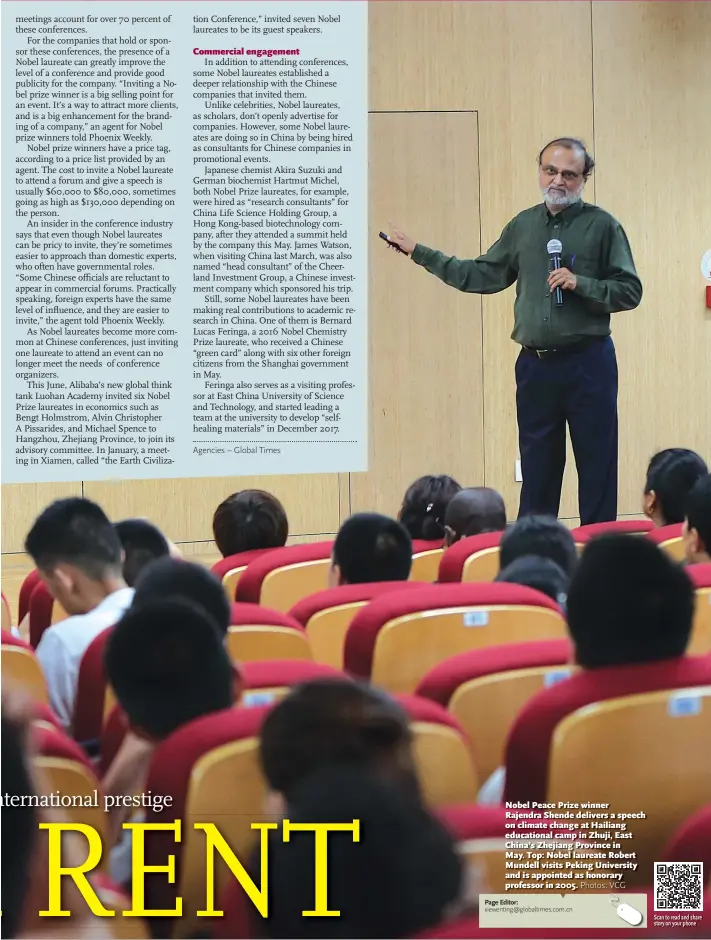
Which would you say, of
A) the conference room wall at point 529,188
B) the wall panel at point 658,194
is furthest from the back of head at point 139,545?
the wall panel at point 658,194

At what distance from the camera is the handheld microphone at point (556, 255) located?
4516 mm

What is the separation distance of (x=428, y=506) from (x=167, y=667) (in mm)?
2400

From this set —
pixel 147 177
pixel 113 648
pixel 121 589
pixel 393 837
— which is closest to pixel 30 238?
pixel 147 177

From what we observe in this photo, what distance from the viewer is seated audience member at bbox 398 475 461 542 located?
4.06m

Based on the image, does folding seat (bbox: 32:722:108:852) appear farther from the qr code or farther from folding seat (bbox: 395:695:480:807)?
the qr code

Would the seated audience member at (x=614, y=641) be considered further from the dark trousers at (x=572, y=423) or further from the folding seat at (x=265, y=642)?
the dark trousers at (x=572, y=423)

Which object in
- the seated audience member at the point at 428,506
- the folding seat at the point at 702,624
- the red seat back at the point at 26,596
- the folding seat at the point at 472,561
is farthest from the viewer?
the seated audience member at the point at 428,506

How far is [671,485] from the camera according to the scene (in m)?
3.71

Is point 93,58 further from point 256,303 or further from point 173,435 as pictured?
point 173,435

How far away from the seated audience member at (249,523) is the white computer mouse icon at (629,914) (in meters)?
2.39

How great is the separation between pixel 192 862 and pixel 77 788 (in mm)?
165

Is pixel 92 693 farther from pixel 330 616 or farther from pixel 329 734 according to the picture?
pixel 329 734

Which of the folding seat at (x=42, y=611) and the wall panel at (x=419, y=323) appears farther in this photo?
the wall panel at (x=419, y=323)

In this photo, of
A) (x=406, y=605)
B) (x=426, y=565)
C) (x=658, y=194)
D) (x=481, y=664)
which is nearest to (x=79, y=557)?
(x=406, y=605)
